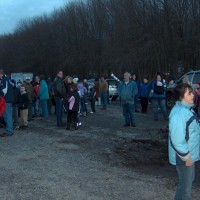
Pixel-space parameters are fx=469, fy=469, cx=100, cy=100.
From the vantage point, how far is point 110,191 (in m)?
7.09

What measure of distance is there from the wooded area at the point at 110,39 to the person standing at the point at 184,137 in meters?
30.5

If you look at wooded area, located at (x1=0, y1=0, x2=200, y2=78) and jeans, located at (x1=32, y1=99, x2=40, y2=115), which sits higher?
wooded area, located at (x1=0, y1=0, x2=200, y2=78)

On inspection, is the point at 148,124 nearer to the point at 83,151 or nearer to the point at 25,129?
the point at 25,129

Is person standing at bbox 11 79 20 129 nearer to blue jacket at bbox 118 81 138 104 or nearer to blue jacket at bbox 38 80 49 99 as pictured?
blue jacket at bbox 38 80 49 99

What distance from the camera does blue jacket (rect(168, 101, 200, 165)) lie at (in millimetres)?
5191

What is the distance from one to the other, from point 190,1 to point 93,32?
100ft

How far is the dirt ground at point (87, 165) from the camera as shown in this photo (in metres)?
7.09

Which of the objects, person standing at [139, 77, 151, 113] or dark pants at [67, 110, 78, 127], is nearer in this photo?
dark pants at [67, 110, 78, 127]

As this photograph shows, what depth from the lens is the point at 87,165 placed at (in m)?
9.13

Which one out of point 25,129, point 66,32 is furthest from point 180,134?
point 66,32

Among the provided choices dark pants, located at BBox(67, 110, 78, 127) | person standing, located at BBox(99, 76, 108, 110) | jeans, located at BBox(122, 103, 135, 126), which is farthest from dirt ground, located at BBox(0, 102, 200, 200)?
person standing, located at BBox(99, 76, 108, 110)

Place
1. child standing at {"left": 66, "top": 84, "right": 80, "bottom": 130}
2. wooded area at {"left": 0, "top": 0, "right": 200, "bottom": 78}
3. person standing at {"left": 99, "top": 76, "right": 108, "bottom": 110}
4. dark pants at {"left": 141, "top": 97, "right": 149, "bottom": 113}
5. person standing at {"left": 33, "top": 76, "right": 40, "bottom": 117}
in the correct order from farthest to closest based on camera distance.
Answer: wooded area at {"left": 0, "top": 0, "right": 200, "bottom": 78}
person standing at {"left": 99, "top": 76, "right": 108, "bottom": 110}
dark pants at {"left": 141, "top": 97, "right": 149, "bottom": 113}
person standing at {"left": 33, "top": 76, "right": 40, "bottom": 117}
child standing at {"left": 66, "top": 84, "right": 80, "bottom": 130}

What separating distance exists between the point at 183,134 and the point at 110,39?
1873 inches

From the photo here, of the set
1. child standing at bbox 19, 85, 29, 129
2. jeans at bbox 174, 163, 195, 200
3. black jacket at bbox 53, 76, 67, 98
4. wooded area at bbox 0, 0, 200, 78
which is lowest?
jeans at bbox 174, 163, 195, 200
